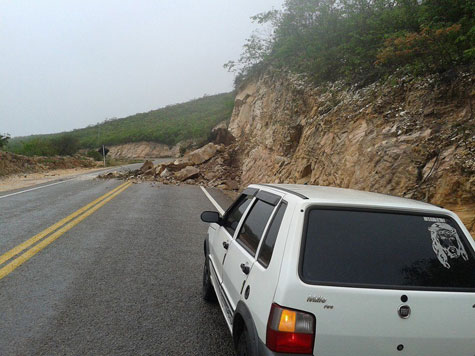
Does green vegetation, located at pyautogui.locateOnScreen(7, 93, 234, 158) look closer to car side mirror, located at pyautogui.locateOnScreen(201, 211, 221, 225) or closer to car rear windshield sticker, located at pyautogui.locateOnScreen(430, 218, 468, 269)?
car side mirror, located at pyautogui.locateOnScreen(201, 211, 221, 225)

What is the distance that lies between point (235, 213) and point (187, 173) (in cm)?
1921

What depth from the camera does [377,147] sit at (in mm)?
8508

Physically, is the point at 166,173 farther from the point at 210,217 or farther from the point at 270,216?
the point at 270,216

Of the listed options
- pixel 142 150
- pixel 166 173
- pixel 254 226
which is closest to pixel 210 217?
pixel 254 226

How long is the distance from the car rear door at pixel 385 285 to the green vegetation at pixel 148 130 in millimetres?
47085

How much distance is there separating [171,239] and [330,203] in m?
5.56

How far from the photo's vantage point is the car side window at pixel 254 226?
2.96 meters

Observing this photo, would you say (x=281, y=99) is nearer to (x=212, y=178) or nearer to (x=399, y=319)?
(x=212, y=178)

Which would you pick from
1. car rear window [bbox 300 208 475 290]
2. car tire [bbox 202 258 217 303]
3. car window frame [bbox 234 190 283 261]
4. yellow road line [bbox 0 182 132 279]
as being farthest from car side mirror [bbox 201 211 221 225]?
yellow road line [bbox 0 182 132 279]

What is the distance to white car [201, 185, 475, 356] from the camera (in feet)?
6.95

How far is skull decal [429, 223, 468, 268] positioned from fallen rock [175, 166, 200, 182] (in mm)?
20725

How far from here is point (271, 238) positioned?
2.62m

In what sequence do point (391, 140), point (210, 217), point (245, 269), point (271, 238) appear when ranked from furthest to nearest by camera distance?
point (391, 140)
point (210, 217)
point (245, 269)
point (271, 238)

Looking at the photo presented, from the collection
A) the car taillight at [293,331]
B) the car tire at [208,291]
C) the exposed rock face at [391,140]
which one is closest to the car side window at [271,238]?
the car taillight at [293,331]
